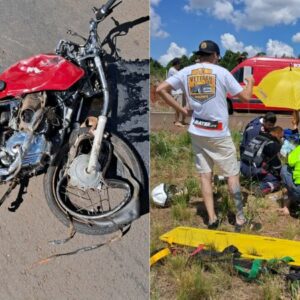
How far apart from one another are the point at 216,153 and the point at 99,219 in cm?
96

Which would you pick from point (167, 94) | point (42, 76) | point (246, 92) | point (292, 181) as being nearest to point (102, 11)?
point (42, 76)

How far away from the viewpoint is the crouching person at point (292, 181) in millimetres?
3869

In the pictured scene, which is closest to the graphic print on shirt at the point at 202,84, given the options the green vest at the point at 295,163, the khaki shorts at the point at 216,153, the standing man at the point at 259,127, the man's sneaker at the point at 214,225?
the khaki shorts at the point at 216,153

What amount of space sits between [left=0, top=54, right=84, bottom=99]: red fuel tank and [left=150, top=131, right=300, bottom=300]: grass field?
1.20 meters

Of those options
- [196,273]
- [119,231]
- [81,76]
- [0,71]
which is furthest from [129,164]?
[0,71]

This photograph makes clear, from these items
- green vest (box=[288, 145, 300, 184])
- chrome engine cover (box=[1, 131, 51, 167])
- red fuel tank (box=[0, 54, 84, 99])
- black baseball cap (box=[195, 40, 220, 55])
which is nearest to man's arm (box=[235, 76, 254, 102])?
black baseball cap (box=[195, 40, 220, 55])

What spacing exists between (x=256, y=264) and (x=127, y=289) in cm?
95

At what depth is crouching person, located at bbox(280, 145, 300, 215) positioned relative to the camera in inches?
152

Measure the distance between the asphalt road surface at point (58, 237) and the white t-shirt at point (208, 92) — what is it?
67 centimetres

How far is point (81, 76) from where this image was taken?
333 centimetres

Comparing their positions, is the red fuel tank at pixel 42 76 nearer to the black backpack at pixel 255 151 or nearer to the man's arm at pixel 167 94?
the man's arm at pixel 167 94

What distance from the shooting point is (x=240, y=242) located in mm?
3195

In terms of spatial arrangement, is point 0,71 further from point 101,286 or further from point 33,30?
point 101,286

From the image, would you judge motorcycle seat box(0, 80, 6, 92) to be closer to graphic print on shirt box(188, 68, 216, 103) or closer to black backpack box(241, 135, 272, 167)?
graphic print on shirt box(188, 68, 216, 103)
